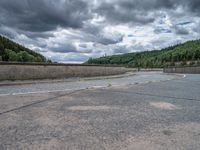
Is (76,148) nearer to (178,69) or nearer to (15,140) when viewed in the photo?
(15,140)

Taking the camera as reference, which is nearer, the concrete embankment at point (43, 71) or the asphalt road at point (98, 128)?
the asphalt road at point (98, 128)

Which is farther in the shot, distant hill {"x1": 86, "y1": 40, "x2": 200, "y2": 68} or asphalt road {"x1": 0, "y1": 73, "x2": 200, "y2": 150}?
distant hill {"x1": 86, "y1": 40, "x2": 200, "y2": 68}

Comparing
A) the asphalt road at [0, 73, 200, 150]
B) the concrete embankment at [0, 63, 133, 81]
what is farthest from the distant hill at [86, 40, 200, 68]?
the asphalt road at [0, 73, 200, 150]

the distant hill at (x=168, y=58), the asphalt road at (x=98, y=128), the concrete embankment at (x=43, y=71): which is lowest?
the asphalt road at (x=98, y=128)

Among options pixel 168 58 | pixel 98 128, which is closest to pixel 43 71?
pixel 98 128

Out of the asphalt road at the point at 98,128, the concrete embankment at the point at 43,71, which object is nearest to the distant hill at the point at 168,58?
the concrete embankment at the point at 43,71

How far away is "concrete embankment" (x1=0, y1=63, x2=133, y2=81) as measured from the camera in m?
15.3

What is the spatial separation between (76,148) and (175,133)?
1858mm

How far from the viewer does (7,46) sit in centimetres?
11075

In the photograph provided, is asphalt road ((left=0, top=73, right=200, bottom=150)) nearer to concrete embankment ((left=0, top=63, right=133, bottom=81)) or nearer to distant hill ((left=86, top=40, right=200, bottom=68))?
concrete embankment ((left=0, top=63, right=133, bottom=81))

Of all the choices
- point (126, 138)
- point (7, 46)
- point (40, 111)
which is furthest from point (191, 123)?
point (7, 46)

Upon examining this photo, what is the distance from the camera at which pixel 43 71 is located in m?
18.0

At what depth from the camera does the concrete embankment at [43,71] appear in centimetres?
1534

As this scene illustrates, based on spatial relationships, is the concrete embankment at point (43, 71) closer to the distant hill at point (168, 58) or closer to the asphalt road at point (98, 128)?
the asphalt road at point (98, 128)
